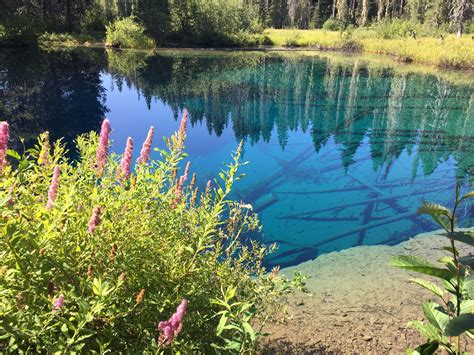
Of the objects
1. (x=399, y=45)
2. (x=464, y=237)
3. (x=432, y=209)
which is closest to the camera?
(x=432, y=209)

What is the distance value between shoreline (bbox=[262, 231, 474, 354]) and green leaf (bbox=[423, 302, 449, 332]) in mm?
1610

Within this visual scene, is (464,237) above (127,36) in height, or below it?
below

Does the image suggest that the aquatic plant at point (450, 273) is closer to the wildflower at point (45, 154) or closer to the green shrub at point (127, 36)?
the wildflower at point (45, 154)

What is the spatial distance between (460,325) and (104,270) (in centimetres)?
142

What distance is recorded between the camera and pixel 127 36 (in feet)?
115

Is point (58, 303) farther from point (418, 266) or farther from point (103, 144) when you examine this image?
point (418, 266)

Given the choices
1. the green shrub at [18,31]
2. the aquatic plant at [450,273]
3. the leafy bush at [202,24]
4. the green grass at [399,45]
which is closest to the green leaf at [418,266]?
the aquatic plant at [450,273]

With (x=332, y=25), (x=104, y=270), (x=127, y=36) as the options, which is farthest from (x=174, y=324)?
(x=332, y=25)

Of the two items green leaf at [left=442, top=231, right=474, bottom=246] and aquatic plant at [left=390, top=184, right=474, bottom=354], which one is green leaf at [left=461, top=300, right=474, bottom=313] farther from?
green leaf at [left=442, top=231, right=474, bottom=246]

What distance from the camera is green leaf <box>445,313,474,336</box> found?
3.79 ft

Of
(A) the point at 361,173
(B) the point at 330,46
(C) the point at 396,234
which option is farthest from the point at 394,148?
(B) the point at 330,46

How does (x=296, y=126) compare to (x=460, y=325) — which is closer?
(x=460, y=325)

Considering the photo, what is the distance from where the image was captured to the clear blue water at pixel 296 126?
303 inches

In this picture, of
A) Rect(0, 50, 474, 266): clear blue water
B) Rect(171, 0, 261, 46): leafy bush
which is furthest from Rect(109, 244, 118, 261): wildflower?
Rect(171, 0, 261, 46): leafy bush
